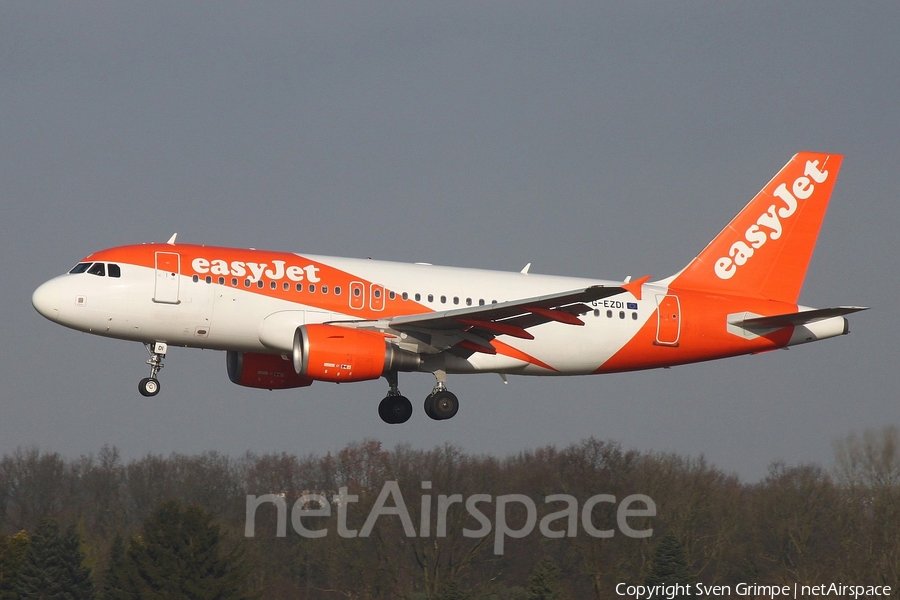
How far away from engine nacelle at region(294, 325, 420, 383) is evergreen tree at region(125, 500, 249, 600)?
2399cm

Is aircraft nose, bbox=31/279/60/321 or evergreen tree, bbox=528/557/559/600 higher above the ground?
aircraft nose, bbox=31/279/60/321

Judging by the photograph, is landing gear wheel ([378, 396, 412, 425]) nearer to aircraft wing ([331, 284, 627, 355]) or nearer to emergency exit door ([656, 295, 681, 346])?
aircraft wing ([331, 284, 627, 355])

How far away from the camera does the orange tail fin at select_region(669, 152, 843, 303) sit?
36.9 meters

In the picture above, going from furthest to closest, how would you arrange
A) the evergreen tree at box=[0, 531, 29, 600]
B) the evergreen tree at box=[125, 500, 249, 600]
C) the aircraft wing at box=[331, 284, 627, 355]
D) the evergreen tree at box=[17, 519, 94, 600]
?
the evergreen tree at box=[17, 519, 94, 600]
the evergreen tree at box=[0, 531, 29, 600]
the evergreen tree at box=[125, 500, 249, 600]
the aircraft wing at box=[331, 284, 627, 355]

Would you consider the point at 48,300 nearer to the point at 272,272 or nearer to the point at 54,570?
the point at 272,272

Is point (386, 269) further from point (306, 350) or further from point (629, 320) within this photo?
point (629, 320)

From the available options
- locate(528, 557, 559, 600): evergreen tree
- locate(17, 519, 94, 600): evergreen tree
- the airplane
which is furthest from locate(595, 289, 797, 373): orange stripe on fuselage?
locate(17, 519, 94, 600): evergreen tree

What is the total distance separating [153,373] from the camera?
106ft

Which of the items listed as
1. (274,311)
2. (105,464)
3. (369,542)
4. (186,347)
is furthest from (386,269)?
(105,464)

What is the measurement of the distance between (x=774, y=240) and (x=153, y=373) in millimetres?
19844

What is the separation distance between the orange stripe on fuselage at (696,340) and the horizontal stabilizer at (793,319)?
1.35 ft

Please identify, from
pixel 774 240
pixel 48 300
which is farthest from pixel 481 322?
pixel 774 240

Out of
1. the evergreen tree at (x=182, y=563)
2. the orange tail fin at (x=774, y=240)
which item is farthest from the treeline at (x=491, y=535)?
the orange tail fin at (x=774, y=240)

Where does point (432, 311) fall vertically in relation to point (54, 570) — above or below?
above
